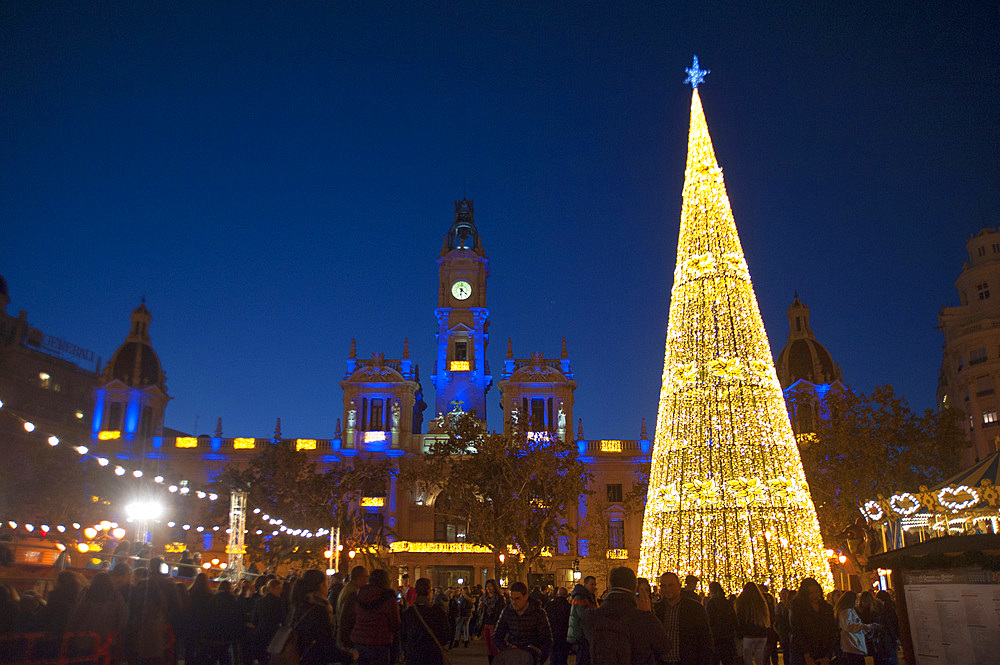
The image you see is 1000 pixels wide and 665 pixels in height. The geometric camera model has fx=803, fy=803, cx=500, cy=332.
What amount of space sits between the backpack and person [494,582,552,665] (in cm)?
189

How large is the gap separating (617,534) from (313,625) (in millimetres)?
43526

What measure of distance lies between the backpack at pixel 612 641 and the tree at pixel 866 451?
92.6ft

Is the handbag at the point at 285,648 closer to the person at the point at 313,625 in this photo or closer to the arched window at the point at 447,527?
→ the person at the point at 313,625

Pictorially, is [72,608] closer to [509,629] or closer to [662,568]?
[509,629]

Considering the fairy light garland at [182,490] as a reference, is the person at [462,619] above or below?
below

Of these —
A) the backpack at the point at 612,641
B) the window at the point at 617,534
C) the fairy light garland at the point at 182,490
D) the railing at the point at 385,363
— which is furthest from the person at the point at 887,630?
the railing at the point at 385,363

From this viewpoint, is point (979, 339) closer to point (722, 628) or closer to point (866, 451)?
point (866, 451)

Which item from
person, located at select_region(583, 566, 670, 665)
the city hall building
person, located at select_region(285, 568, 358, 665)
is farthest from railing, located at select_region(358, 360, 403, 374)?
person, located at select_region(583, 566, 670, 665)

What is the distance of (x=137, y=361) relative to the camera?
5719cm

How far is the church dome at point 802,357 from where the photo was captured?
180 feet

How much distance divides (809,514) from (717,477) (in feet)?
6.18

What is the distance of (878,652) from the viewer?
1119 centimetres

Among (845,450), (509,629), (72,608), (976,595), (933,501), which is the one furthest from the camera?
(845,450)

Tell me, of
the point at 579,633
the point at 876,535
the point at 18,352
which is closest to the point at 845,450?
the point at 876,535
